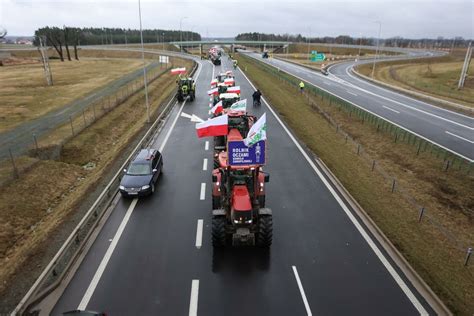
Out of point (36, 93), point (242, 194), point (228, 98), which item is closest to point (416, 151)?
point (228, 98)

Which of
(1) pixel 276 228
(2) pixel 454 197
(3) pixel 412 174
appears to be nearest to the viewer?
(1) pixel 276 228

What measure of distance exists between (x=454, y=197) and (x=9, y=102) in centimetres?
4537

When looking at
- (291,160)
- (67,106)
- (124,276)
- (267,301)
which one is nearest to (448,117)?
(291,160)

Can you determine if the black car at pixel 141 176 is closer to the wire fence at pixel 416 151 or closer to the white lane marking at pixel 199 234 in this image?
the white lane marking at pixel 199 234

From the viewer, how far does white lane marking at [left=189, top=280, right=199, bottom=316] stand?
1043 centimetres

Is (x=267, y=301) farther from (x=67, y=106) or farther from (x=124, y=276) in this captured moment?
(x=67, y=106)

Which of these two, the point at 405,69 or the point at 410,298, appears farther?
the point at 405,69

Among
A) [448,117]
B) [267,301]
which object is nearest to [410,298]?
[267,301]

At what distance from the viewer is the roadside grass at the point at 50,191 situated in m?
13.3

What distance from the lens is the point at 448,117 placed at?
119ft

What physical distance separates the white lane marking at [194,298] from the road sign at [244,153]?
4535 mm

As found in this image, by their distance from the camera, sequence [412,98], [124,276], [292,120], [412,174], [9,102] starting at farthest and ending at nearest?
[412,98] → [9,102] → [292,120] → [412,174] → [124,276]

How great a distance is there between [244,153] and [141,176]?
25.2 feet

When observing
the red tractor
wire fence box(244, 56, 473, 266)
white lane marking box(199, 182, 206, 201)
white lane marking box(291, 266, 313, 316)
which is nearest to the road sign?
the red tractor
